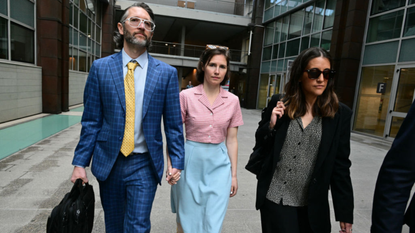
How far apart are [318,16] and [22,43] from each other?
44.5 feet

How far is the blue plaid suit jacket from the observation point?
5.98 ft

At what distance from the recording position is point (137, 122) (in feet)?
6.24

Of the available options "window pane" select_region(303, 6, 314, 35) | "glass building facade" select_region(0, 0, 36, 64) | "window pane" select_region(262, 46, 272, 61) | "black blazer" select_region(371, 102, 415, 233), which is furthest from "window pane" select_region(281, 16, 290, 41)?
"black blazer" select_region(371, 102, 415, 233)

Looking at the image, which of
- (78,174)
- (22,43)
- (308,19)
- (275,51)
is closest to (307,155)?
(78,174)

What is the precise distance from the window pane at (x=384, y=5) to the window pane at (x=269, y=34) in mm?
8731

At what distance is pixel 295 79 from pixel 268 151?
57cm

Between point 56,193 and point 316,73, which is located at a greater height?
point 316,73

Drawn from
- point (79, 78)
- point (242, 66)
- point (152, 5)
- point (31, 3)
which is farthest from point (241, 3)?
point (31, 3)

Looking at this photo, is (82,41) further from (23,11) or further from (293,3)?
(293,3)

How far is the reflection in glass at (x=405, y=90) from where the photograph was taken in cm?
890

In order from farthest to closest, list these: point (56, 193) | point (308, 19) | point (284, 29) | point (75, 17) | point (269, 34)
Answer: point (269, 34), point (284, 29), point (308, 19), point (75, 17), point (56, 193)

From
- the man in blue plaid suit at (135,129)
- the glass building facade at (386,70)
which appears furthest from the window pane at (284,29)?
the man in blue plaid suit at (135,129)

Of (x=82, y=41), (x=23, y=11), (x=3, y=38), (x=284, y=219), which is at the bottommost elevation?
(x=284, y=219)

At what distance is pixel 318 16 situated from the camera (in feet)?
45.3
